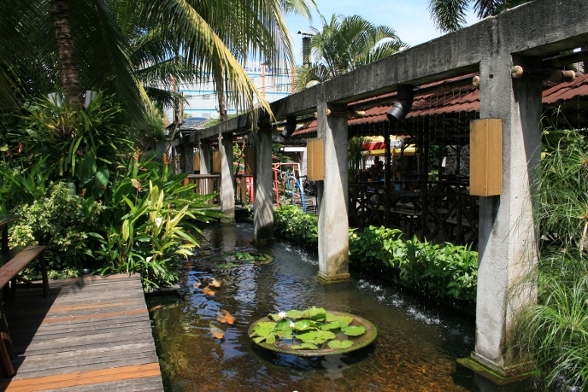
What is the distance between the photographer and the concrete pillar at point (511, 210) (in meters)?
4.37

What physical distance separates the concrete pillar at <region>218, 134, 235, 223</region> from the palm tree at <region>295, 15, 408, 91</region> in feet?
15.2

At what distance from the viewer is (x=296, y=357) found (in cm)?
517

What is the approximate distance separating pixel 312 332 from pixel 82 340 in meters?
2.32

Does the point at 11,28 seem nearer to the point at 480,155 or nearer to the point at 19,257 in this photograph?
the point at 19,257

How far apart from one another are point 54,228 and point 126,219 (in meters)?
0.95

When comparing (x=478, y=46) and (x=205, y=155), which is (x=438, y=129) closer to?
(x=478, y=46)

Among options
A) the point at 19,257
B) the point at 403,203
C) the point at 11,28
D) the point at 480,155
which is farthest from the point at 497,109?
the point at 403,203

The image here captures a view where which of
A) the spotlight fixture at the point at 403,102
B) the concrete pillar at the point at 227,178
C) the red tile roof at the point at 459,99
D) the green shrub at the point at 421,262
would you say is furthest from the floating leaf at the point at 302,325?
the concrete pillar at the point at 227,178

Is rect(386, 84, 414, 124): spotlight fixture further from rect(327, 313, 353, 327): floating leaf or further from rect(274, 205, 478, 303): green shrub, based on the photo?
rect(327, 313, 353, 327): floating leaf

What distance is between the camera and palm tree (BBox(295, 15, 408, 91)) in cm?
1814

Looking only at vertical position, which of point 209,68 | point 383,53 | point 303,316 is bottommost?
point 303,316

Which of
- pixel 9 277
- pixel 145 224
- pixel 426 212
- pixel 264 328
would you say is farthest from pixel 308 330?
pixel 426 212

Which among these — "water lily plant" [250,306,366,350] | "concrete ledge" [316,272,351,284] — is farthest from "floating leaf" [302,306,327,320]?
"concrete ledge" [316,272,351,284]

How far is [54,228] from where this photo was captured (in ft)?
19.9
